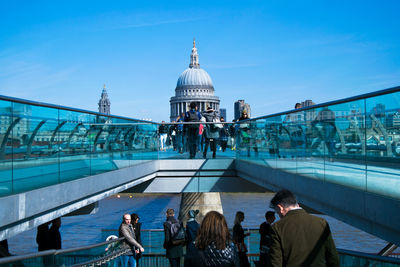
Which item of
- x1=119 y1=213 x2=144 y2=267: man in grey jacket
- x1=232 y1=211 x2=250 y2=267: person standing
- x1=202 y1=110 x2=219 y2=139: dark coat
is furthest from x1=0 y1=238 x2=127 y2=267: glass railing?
x1=202 y1=110 x2=219 y2=139: dark coat

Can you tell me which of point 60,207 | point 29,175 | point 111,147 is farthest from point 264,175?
point 29,175

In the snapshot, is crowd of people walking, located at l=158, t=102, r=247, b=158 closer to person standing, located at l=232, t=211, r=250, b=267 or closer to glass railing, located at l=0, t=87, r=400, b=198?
glass railing, located at l=0, t=87, r=400, b=198

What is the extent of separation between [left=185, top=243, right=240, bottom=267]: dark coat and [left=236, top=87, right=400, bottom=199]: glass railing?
207 centimetres

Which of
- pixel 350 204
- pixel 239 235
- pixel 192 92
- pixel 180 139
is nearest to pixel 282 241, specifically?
pixel 350 204

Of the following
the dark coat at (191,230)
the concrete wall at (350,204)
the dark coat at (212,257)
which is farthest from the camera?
the dark coat at (191,230)

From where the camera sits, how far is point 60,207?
688 cm

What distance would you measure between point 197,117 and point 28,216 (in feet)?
33.9

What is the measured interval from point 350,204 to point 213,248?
2.72 metres

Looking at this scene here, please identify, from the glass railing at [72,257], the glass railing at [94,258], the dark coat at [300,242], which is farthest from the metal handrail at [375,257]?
the glass railing at [72,257]

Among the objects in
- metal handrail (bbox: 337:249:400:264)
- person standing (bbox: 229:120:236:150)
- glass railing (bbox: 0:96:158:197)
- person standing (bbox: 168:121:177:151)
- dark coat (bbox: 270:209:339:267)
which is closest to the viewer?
dark coat (bbox: 270:209:339:267)

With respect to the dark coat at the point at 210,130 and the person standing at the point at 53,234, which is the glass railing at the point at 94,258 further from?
the dark coat at the point at 210,130

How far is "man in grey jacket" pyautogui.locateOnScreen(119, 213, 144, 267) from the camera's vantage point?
303 inches

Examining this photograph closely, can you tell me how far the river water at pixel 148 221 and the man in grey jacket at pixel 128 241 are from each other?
104 feet

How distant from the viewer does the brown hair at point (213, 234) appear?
365 centimetres
